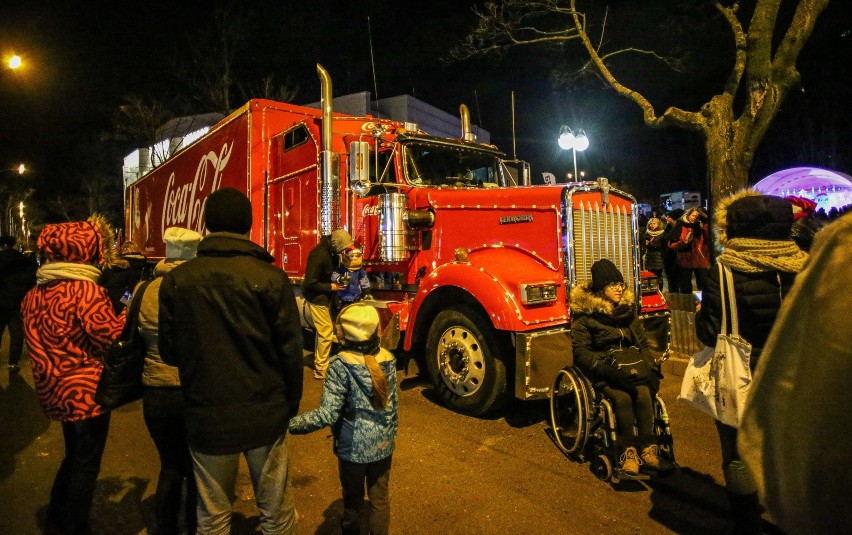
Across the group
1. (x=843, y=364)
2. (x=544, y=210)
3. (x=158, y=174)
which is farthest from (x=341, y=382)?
(x=158, y=174)

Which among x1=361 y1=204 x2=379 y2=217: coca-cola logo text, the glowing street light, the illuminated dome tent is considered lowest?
x1=361 y1=204 x2=379 y2=217: coca-cola logo text

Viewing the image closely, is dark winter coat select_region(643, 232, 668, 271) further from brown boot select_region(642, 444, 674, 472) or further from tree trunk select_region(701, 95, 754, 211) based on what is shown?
brown boot select_region(642, 444, 674, 472)

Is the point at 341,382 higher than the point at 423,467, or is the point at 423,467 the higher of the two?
the point at 341,382

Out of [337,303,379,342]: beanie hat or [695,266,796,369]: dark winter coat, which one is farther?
[695,266,796,369]: dark winter coat

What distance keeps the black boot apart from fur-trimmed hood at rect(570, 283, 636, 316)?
1.42m

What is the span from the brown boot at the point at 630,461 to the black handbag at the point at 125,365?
3.11 metres

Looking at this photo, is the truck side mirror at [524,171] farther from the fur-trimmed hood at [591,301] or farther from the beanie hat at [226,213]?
the beanie hat at [226,213]

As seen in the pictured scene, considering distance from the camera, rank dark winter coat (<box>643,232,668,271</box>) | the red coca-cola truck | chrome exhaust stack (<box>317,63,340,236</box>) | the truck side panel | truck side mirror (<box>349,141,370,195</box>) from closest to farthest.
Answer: the red coca-cola truck
truck side mirror (<box>349,141,370,195</box>)
chrome exhaust stack (<box>317,63,340,236</box>)
the truck side panel
dark winter coat (<box>643,232,668,271</box>)

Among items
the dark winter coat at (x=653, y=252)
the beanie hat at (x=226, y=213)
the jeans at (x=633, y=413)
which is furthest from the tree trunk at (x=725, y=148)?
the beanie hat at (x=226, y=213)

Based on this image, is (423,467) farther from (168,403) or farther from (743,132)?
(743,132)

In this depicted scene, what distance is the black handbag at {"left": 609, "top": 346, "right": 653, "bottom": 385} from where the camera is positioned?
363 cm

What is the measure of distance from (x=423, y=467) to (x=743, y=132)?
25.3ft

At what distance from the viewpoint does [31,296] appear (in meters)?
Answer: 2.80

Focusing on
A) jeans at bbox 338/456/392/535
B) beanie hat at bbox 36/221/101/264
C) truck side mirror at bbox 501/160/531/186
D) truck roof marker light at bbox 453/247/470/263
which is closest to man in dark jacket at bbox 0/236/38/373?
beanie hat at bbox 36/221/101/264
